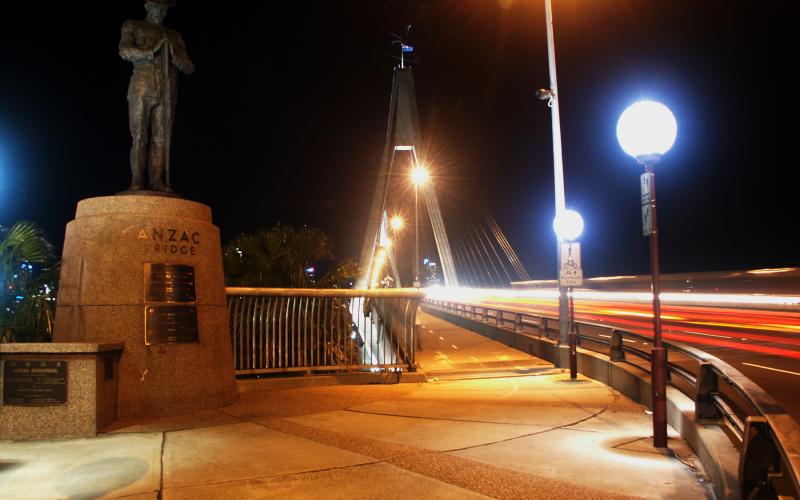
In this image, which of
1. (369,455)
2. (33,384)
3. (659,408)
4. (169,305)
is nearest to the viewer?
(369,455)

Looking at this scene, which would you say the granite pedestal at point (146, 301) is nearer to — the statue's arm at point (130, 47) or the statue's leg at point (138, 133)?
the statue's leg at point (138, 133)

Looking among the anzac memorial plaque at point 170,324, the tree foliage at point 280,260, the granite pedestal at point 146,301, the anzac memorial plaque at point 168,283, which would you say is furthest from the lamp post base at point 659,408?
the tree foliage at point 280,260

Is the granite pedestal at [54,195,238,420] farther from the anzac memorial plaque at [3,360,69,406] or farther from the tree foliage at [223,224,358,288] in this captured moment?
the tree foliage at [223,224,358,288]

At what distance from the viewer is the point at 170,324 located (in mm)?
8500

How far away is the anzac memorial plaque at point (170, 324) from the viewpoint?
27.4ft

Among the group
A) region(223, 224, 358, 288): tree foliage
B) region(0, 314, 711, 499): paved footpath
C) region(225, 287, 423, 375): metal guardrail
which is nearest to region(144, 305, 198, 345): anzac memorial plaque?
region(0, 314, 711, 499): paved footpath

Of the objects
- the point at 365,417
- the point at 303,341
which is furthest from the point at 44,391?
the point at 303,341

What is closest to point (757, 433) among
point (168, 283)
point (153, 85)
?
point (168, 283)

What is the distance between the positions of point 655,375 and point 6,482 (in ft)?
20.3

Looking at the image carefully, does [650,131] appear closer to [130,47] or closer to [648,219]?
[648,219]

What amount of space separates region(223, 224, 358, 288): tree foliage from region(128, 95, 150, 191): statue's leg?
4654 mm

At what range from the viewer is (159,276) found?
857cm

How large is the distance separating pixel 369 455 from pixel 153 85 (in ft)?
19.9

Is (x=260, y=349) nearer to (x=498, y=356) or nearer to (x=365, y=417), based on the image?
(x=365, y=417)
